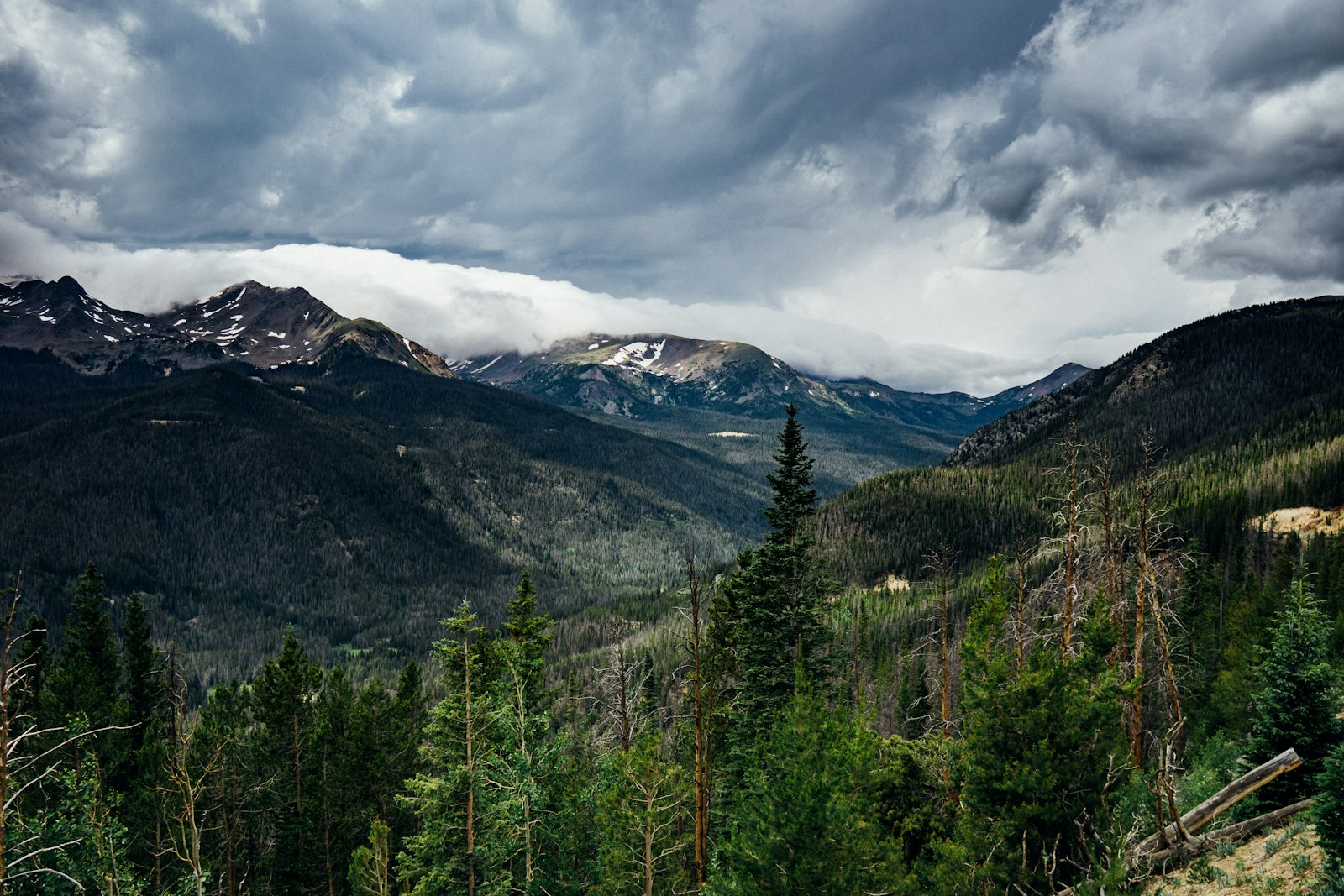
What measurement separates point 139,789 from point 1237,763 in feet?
150

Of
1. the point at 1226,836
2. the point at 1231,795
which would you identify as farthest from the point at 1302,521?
the point at 1226,836

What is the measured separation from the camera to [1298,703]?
1992cm

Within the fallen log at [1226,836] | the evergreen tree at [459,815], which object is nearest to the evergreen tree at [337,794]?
the evergreen tree at [459,815]

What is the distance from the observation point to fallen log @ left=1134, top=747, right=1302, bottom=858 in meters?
16.2

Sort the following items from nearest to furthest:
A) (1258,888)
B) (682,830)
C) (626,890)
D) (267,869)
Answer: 1. (1258,888)
2. (626,890)
3. (682,830)
4. (267,869)

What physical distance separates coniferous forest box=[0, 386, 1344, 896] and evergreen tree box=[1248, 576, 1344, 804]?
0.07 meters

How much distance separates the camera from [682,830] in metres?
27.6

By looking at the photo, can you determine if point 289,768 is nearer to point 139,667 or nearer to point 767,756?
point 139,667

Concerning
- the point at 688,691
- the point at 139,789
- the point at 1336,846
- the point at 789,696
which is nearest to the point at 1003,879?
the point at 1336,846

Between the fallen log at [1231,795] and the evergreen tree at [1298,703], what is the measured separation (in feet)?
9.62

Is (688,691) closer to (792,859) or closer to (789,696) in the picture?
(789,696)

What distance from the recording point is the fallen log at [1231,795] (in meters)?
16.2

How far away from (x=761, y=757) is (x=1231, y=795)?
41.5ft

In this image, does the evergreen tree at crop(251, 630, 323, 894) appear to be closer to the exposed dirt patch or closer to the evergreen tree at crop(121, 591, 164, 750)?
the evergreen tree at crop(121, 591, 164, 750)
